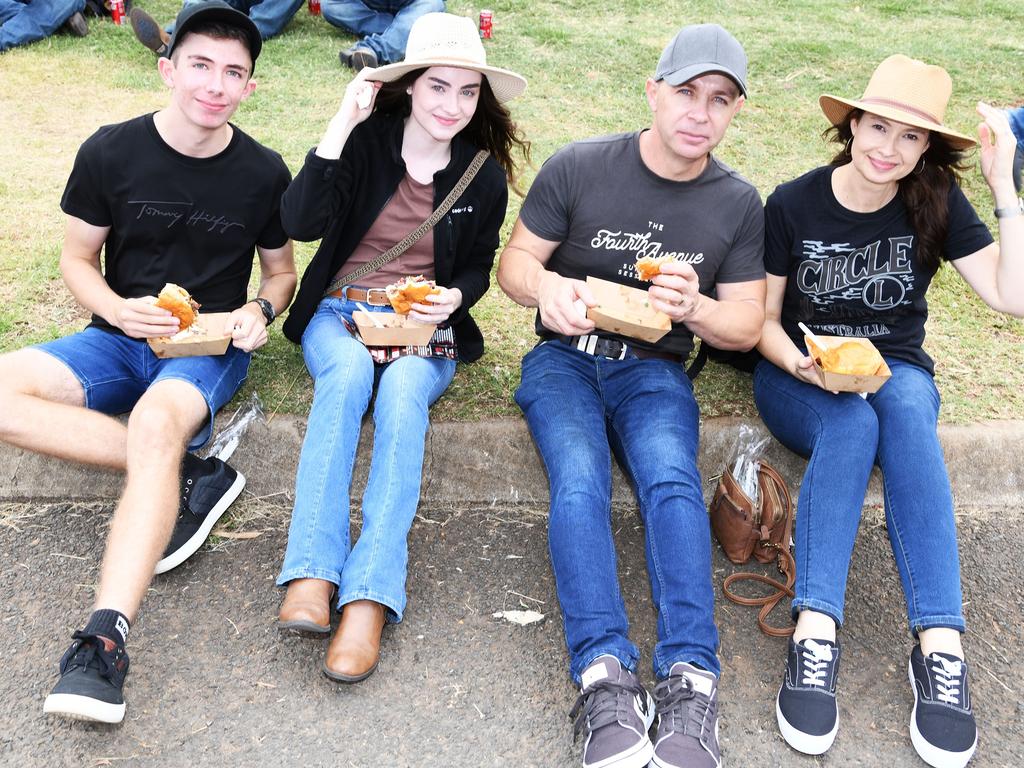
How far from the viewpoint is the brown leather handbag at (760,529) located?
3412 millimetres

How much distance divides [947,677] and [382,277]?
7.80 ft

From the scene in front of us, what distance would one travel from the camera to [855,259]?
3529 mm

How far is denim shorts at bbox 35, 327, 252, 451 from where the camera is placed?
339cm

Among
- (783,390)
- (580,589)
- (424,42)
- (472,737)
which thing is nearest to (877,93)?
(783,390)

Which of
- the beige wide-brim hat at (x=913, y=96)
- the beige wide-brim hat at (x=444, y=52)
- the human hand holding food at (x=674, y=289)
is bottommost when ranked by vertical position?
the human hand holding food at (x=674, y=289)

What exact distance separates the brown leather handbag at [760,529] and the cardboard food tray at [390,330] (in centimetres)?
126

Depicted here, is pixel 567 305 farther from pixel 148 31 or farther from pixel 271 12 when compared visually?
pixel 271 12

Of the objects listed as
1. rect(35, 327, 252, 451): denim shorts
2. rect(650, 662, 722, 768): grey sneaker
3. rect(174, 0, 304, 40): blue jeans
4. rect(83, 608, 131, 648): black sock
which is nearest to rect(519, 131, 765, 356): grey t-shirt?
rect(35, 327, 252, 451): denim shorts

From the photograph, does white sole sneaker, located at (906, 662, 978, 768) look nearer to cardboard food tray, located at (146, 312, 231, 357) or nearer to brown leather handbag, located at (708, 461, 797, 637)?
brown leather handbag, located at (708, 461, 797, 637)

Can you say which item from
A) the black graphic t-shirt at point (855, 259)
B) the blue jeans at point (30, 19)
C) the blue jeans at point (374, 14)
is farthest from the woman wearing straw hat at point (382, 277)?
the blue jeans at point (30, 19)

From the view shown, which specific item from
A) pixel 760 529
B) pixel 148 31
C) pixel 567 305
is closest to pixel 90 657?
pixel 567 305

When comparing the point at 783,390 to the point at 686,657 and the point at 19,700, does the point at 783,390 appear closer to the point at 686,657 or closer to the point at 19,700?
the point at 686,657

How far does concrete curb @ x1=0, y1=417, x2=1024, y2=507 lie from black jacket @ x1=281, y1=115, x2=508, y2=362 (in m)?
0.46

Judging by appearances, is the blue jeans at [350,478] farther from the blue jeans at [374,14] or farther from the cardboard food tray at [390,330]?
the blue jeans at [374,14]
